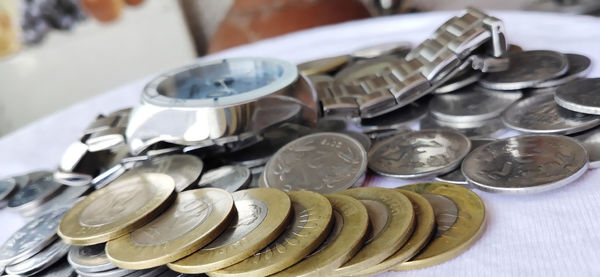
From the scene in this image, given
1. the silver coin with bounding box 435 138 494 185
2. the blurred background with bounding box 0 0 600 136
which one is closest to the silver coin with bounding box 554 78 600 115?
the silver coin with bounding box 435 138 494 185

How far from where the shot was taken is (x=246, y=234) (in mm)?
467

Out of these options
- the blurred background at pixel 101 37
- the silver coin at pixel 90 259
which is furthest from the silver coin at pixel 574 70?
the blurred background at pixel 101 37

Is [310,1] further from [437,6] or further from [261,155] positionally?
[261,155]

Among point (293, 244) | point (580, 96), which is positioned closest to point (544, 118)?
point (580, 96)

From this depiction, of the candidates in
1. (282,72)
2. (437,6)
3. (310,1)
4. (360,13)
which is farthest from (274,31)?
(282,72)

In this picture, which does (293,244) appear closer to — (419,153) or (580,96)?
(419,153)

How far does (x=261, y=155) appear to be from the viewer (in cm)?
67

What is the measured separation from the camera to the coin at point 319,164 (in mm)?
568

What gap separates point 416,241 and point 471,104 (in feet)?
0.93

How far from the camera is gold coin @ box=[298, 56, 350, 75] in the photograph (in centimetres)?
87

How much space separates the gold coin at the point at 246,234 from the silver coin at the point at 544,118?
0.27m

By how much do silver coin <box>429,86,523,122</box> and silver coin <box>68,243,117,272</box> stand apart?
39 centimetres

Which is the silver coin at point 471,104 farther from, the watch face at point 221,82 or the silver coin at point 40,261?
the silver coin at point 40,261

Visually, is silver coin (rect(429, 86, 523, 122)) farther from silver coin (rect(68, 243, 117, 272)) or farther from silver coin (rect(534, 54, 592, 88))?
silver coin (rect(68, 243, 117, 272))
